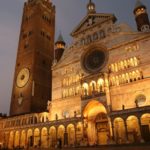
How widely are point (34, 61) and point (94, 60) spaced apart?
1859 centimetres

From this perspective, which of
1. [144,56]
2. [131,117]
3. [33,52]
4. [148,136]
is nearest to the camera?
[148,136]

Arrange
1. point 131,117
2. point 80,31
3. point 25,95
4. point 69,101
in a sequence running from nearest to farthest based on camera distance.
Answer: point 131,117
point 69,101
point 80,31
point 25,95

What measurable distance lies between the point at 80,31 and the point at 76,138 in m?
22.0

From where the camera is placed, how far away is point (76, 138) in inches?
1287

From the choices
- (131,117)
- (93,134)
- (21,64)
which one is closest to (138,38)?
(131,117)

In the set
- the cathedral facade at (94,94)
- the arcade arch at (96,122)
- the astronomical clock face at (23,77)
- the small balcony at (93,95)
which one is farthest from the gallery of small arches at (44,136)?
the astronomical clock face at (23,77)

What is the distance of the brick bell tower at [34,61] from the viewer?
4688 cm

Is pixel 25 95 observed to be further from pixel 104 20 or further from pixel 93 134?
pixel 104 20

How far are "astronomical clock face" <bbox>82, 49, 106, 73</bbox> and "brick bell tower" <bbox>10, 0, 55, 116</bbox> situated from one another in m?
15.5

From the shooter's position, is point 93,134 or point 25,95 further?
point 25,95

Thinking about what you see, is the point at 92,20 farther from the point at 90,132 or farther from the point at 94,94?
the point at 90,132

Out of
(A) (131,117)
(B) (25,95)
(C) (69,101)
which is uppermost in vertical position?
(B) (25,95)

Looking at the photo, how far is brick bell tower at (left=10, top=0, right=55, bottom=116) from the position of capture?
1845 inches

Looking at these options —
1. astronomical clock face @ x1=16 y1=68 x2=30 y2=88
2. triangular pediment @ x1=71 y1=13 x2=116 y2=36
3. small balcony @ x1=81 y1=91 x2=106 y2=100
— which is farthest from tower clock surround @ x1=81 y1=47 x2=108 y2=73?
astronomical clock face @ x1=16 y1=68 x2=30 y2=88
